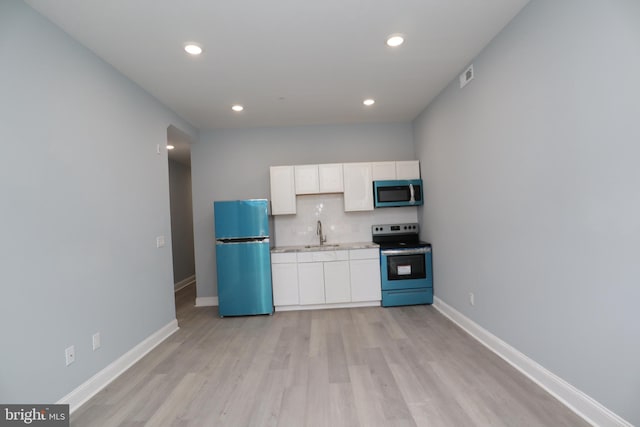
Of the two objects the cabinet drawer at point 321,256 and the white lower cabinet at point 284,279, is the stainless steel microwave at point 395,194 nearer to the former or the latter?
the cabinet drawer at point 321,256

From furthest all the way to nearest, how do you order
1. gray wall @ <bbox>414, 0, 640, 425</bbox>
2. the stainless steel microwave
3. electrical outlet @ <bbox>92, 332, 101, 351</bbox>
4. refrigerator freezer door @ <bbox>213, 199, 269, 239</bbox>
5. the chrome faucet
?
the chrome faucet → the stainless steel microwave → refrigerator freezer door @ <bbox>213, 199, 269, 239</bbox> → electrical outlet @ <bbox>92, 332, 101, 351</bbox> → gray wall @ <bbox>414, 0, 640, 425</bbox>

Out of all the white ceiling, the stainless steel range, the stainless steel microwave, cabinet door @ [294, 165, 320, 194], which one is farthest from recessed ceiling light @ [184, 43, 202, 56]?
the stainless steel range

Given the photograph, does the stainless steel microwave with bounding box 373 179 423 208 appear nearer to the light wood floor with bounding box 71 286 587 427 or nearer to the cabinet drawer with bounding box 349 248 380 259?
the cabinet drawer with bounding box 349 248 380 259

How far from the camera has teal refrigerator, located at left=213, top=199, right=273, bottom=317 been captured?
4141 millimetres

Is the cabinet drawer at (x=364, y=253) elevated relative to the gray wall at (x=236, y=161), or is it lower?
lower

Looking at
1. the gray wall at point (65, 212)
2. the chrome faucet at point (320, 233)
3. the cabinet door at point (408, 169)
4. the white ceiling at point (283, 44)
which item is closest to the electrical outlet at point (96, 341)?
the gray wall at point (65, 212)

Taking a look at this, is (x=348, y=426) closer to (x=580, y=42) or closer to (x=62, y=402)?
(x=62, y=402)

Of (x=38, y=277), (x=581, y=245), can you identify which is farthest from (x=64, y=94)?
(x=581, y=245)

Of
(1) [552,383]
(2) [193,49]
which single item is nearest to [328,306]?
(1) [552,383]

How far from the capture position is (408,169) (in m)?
4.60

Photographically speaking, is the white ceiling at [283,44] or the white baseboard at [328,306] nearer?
the white ceiling at [283,44]

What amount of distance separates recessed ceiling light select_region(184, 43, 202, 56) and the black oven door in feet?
10.3

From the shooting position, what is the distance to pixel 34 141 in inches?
78.6

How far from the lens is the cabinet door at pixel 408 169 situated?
15.1 ft
